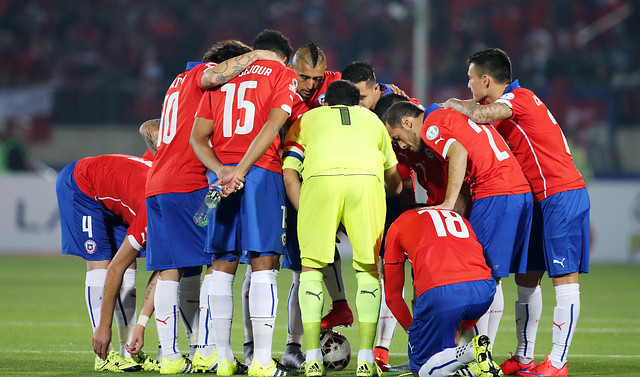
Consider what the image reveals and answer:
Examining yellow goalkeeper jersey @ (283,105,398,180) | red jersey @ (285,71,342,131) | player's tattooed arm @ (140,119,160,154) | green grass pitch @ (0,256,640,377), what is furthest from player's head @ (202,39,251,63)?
green grass pitch @ (0,256,640,377)

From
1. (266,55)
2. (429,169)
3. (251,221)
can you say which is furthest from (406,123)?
(251,221)

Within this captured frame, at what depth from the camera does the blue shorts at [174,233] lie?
5.72 m

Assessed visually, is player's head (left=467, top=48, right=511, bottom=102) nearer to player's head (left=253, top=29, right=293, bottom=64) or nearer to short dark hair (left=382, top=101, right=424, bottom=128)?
short dark hair (left=382, top=101, right=424, bottom=128)

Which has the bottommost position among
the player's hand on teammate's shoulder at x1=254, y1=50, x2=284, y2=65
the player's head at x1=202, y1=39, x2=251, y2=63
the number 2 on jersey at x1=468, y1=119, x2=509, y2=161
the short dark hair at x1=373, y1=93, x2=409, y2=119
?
the number 2 on jersey at x1=468, y1=119, x2=509, y2=161

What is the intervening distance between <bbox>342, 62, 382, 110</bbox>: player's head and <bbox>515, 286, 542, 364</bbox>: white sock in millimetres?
1884

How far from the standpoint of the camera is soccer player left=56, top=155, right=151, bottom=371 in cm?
624

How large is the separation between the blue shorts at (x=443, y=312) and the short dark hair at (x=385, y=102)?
5.86 ft

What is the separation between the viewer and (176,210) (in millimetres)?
5750

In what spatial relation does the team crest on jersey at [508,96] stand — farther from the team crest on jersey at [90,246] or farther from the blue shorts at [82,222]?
the team crest on jersey at [90,246]

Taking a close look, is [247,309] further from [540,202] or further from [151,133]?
[540,202]

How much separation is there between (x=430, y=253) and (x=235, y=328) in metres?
3.80

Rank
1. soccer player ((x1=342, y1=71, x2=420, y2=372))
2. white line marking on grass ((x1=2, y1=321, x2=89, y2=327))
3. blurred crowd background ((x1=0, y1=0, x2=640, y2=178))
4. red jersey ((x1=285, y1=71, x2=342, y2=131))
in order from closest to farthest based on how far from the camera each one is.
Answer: soccer player ((x1=342, y1=71, x2=420, y2=372)) < red jersey ((x1=285, y1=71, x2=342, y2=131)) < white line marking on grass ((x1=2, y1=321, x2=89, y2=327)) < blurred crowd background ((x1=0, y1=0, x2=640, y2=178))

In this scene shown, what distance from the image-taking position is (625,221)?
55.9ft

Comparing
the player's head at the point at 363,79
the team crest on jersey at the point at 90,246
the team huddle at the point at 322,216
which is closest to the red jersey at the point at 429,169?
the team huddle at the point at 322,216
